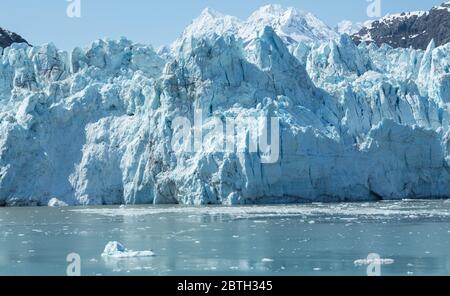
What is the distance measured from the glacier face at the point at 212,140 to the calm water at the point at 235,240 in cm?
338

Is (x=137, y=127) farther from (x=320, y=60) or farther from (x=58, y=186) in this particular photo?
(x=320, y=60)

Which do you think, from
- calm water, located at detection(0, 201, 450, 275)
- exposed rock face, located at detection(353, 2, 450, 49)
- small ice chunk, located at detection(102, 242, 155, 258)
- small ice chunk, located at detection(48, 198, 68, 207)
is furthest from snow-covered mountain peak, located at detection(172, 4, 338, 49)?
small ice chunk, located at detection(102, 242, 155, 258)

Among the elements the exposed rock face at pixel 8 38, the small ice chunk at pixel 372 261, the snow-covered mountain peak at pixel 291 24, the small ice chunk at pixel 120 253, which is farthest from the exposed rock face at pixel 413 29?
the small ice chunk at pixel 120 253

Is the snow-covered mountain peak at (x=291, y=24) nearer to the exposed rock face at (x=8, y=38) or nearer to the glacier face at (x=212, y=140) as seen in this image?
the exposed rock face at (x=8, y=38)

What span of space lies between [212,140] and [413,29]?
58.2 metres

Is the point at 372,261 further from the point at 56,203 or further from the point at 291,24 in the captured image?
the point at 291,24

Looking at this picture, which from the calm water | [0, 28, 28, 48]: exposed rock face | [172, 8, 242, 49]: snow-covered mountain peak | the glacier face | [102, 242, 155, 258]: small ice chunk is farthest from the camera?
[172, 8, 242, 49]: snow-covered mountain peak

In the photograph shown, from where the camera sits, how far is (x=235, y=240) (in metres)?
14.4

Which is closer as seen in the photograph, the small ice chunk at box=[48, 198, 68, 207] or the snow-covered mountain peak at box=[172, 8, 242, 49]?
the small ice chunk at box=[48, 198, 68, 207]

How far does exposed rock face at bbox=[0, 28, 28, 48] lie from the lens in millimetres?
50612

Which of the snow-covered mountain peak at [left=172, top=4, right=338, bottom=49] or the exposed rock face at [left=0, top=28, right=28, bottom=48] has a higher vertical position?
the snow-covered mountain peak at [left=172, top=4, right=338, bottom=49]

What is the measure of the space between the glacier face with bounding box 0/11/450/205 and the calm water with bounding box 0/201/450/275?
3382 mm

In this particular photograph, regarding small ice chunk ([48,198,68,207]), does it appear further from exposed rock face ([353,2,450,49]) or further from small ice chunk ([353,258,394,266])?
exposed rock face ([353,2,450,49])

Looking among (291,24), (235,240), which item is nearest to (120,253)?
(235,240)
